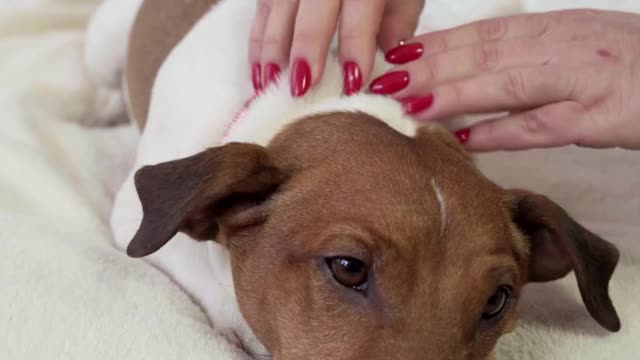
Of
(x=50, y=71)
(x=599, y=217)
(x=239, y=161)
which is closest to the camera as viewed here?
(x=239, y=161)

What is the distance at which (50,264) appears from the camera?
2.02 metres

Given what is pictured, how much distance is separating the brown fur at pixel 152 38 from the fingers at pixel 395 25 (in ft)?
2.21

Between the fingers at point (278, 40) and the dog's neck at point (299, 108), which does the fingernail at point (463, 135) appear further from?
the fingers at point (278, 40)

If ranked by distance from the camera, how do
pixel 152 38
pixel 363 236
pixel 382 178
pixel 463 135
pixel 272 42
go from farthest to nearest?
pixel 152 38 → pixel 463 135 → pixel 272 42 → pixel 382 178 → pixel 363 236

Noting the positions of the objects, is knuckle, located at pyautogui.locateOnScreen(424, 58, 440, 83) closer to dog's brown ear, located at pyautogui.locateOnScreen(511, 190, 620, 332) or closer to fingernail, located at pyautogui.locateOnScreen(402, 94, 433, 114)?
fingernail, located at pyautogui.locateOnScreen(402, 94, 433, 114)

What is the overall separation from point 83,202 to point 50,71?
991mm

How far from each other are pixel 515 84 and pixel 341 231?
28.7 inches

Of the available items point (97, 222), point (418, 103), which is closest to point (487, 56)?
point (418, 103)

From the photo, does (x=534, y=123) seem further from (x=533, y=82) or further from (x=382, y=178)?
(x=382, y=178)

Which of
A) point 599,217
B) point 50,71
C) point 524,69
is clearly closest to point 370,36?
point 524,69

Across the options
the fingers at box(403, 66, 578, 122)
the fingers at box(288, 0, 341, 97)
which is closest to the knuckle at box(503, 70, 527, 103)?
the fingers at box(403, 66, 578, 122)

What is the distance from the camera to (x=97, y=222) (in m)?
2.46

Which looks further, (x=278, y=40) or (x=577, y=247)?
(x=278, y=40)

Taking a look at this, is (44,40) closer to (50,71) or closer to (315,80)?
(50,71)
